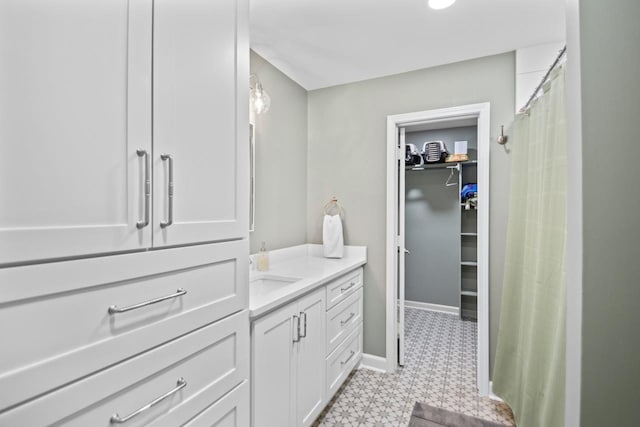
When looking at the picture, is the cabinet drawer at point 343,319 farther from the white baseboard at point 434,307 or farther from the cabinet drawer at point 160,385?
the white baseboard at point 434,307

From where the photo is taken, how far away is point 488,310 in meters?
2.20

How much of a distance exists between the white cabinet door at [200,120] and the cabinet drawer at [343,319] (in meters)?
1.07

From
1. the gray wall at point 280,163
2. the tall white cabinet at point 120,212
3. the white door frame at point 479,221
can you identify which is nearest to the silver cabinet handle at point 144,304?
the tall white cabinet at point 120,212

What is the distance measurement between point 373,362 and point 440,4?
8.40 ft

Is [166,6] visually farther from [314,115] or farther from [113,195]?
[314,115]

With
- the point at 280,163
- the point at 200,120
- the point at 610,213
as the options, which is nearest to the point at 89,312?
the point at 200,120

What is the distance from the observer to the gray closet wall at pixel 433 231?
3.84 meters

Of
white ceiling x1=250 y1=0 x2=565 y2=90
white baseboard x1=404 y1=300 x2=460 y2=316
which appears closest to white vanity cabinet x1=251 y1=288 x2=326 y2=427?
white ceiling x1=250 y1=0 x2=565 y2=90

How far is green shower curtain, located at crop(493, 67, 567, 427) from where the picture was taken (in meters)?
1.38

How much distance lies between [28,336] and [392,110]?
2503 millimetres

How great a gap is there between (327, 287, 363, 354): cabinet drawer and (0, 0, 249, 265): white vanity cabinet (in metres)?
1.17

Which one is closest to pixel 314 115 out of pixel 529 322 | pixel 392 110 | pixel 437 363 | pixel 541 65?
pixel 392 110

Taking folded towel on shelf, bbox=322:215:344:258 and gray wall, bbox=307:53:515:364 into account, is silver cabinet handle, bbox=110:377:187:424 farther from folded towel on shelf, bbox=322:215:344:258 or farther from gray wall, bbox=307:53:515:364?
gray wall, bbox=307:53:515:364

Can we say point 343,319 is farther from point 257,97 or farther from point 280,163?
point 257,97
